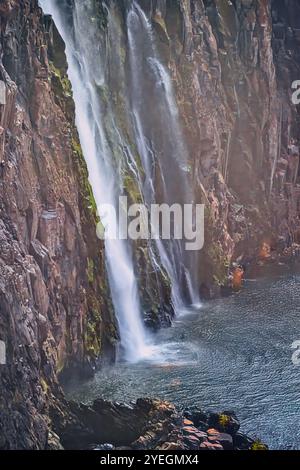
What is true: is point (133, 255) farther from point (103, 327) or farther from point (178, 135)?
point (178, 135)

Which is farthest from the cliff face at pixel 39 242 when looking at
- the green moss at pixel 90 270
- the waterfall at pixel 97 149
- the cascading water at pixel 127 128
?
the cascading water at pixel 127 128

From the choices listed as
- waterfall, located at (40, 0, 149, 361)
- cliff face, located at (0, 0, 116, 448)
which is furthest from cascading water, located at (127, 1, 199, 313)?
cliff face, located at (0, 0, 116, 448)

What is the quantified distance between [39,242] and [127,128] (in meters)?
16.8

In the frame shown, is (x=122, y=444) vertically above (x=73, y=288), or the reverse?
(x=73, y=288)

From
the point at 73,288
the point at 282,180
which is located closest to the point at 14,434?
the point at 73,288

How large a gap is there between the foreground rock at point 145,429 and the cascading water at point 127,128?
26.7 feet

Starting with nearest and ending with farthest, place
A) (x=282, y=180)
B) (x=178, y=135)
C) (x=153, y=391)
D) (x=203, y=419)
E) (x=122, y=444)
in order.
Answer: (x=122, y=444) < (x=203, y=419) < (x=153, y=391) < (x=178, y=135) < (x=282, y=180)

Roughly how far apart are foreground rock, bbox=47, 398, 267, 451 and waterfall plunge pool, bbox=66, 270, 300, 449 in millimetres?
1513

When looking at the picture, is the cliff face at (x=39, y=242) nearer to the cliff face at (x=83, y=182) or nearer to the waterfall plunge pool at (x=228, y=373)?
the cliff face at (x=83, y=182)

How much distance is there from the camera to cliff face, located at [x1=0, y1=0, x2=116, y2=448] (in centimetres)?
2492

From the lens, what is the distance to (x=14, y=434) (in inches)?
913

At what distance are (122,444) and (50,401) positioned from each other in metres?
3.48

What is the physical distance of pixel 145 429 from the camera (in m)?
26.8

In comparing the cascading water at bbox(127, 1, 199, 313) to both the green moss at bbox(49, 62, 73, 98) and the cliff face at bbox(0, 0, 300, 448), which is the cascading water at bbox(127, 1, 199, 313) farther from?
the green moss at bbox(49, 62, 73, 98)
